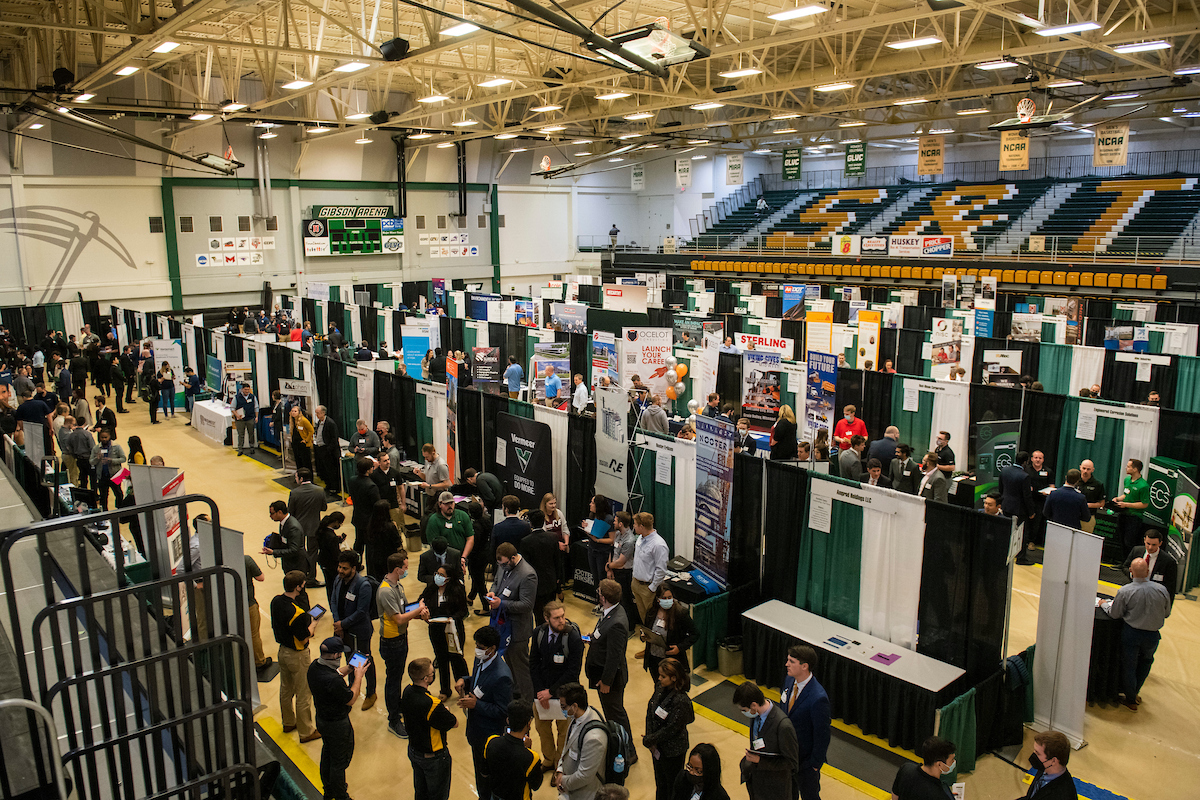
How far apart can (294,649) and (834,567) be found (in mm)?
4486

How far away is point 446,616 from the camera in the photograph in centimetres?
644

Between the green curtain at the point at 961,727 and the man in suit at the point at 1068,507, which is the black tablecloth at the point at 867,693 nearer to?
the green curtain at the point at 961,727

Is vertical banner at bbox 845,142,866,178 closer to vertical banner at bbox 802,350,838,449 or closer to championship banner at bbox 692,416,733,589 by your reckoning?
vertical banner at bbox 802,350,838,449

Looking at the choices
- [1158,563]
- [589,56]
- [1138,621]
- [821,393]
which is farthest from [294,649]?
[589,56]

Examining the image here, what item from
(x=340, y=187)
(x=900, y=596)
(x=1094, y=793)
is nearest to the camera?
(x=1094, y=793)

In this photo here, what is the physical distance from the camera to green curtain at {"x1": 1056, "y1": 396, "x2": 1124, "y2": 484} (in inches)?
405

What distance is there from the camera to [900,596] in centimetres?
689

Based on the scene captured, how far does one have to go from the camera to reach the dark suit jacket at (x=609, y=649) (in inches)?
227

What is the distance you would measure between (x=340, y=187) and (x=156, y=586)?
29.5 m

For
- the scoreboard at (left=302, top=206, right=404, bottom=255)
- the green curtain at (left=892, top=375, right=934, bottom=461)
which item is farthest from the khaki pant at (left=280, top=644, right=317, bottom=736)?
the scoreboard at (left=302, top=206, right=404, bottom=255)

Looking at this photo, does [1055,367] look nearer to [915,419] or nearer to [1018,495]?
[915,419]

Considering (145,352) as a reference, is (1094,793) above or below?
below

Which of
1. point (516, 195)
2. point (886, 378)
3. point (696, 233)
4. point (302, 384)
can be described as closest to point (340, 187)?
point (516, 195)

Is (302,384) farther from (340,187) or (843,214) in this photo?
(843,214)
